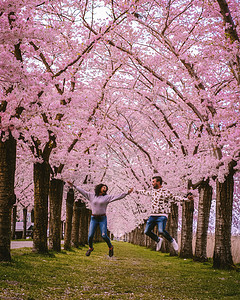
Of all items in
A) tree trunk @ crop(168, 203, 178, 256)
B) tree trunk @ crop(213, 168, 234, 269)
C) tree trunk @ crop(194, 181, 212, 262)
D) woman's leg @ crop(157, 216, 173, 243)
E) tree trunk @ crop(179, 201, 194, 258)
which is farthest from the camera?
tree trunk @ crop(168, 203, 178, 256)

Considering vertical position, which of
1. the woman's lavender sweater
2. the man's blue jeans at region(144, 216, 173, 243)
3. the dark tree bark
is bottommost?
the dark tree bark

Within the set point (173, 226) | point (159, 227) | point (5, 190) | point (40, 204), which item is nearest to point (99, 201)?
point (159, 227)

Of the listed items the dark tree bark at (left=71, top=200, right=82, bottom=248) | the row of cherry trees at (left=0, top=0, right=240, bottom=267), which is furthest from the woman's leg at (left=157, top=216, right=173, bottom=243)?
the dark tree bark at (left=71, top=200, right=82, bottom=248)

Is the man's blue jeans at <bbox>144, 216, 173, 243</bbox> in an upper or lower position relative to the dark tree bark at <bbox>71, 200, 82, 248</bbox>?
upper

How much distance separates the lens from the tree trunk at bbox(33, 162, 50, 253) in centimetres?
1714

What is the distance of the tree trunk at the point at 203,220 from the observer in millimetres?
19578

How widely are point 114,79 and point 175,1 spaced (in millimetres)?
8943

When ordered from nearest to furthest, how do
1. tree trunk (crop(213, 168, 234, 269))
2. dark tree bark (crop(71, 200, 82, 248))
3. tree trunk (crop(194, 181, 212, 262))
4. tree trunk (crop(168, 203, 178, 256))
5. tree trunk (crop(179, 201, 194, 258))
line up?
tree trunk (crop(213, 168, 234, 269)) → tree trunk (crop(194, 181, 212, 262)) → tree trunk (crop(179, 201, 194, 258)) → tree trunk (crop(168, 203, 178, 256)) → dark tree bark (crop(71, 200, 82, 248))

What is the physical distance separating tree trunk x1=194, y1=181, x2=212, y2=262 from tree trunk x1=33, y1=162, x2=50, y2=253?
8164 millimetres

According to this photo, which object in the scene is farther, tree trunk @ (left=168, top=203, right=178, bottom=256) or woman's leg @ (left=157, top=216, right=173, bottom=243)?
tree trunk @ (left=168, top=203, right=178, bottom=256)

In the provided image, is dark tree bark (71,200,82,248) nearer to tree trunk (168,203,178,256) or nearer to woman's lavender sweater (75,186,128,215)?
tree trunk (168,203,178,256)

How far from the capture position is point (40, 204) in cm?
1725

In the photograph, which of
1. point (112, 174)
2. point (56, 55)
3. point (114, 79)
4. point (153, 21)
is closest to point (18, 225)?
point (112, 174)

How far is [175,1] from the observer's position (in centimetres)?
1582
